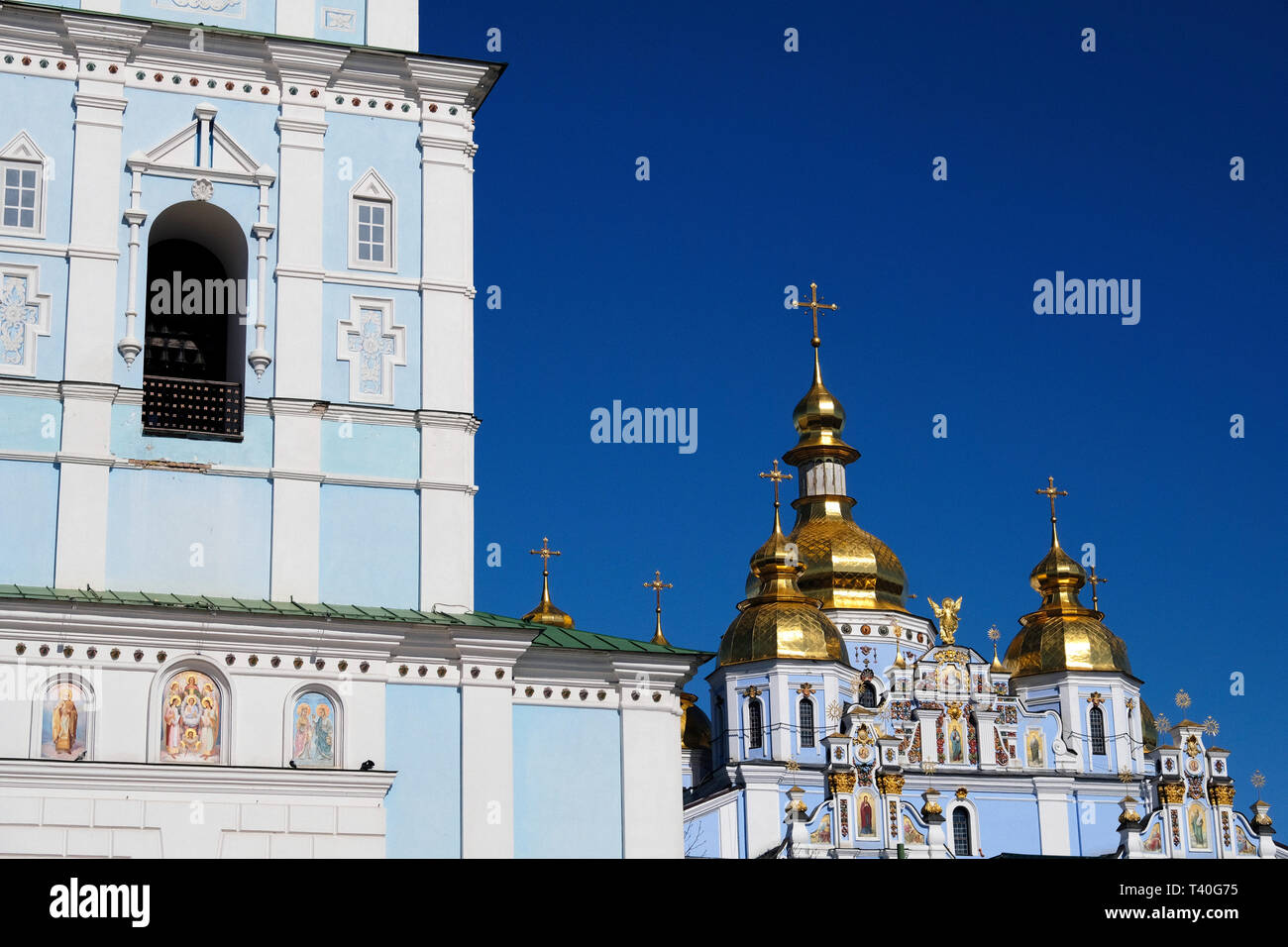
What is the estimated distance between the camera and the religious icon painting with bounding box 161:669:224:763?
15883 millimetres

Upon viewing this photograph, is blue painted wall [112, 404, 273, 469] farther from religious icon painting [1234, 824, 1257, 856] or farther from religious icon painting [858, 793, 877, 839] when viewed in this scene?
religious icon painting [1234, 824, 1257, 856]

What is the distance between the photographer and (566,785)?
56.3 ft

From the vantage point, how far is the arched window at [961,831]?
162 feet

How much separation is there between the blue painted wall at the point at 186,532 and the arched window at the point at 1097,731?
3966cm

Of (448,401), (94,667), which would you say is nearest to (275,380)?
(448,401)

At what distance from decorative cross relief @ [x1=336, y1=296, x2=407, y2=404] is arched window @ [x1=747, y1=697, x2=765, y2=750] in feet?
112

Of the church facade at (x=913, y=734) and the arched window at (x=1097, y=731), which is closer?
the church facade at (x=913, y=734)

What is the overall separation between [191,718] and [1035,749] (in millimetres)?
38303

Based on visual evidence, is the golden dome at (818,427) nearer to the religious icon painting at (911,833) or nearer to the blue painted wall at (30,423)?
the religious icon painting at (911,833)

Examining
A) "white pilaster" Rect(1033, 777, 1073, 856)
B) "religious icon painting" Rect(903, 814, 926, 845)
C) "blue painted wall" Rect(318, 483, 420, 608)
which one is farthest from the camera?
"white pilaster" Rect(1033, 777, 1073, 856)

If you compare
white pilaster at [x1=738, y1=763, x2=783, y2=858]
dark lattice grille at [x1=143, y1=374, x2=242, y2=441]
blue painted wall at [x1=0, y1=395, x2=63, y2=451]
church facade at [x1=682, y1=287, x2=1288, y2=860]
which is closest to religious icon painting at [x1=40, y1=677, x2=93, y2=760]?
blue painted wall at [x1=0, y1=395, x2=63, y2=451]

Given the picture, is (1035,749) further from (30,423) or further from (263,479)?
(30,423)

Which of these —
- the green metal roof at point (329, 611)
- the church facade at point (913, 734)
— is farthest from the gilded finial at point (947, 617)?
the green metal roof at point (329, 611)

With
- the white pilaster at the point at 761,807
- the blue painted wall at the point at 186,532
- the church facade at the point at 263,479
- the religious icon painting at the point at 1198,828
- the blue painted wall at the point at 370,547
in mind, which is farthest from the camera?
the white pilaster at the point at 761,807
